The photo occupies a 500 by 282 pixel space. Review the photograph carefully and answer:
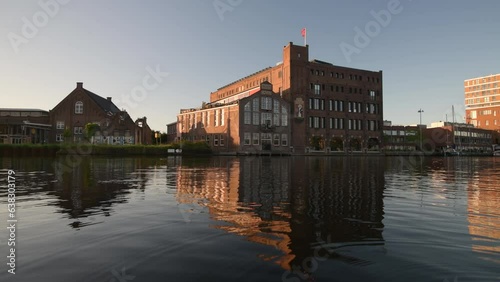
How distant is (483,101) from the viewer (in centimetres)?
17538

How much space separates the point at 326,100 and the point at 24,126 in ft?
276

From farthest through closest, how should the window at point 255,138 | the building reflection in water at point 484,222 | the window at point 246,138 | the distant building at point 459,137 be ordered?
the distant building at point 459,137
the window at point 255,138
the window at point 246,138
the building reflection in water at point 484,222

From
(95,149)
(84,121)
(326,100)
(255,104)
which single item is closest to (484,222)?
(95,149)

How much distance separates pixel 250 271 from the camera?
18.6 feet

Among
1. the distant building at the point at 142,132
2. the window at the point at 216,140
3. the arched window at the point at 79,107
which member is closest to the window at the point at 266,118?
the window at the point at 216,140

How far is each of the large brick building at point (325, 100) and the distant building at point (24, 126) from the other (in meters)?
41.3

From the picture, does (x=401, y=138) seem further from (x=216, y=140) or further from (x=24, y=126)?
(x=24, y=126)

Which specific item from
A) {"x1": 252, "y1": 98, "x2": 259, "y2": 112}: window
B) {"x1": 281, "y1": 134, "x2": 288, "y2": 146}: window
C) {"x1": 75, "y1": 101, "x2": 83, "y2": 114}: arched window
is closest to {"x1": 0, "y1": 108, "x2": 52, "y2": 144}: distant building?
{"x1": 75, "y1": 101, "x2": 83, "y2": 114}: arched window

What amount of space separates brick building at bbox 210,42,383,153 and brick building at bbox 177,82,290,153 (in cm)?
543

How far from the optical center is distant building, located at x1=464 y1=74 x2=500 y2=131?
551 ft

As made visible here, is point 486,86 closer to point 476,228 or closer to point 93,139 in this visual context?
point 93,139

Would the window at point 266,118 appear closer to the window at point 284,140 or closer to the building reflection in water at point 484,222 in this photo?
the window at point 284,140

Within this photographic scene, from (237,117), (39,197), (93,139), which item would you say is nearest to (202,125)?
(237,117)

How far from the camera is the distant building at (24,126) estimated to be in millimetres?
79581
